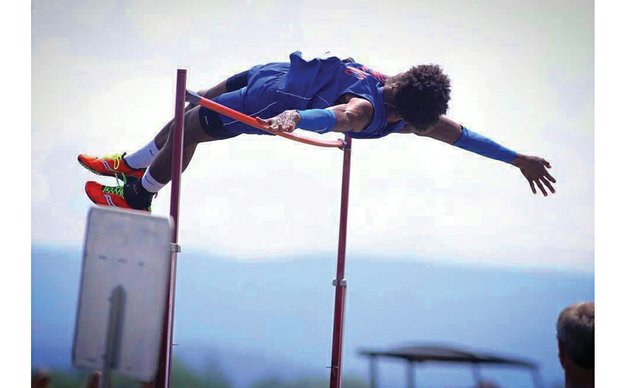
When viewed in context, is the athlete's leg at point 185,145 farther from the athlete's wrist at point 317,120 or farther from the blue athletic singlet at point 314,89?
the athlete's wrist at point 317,120

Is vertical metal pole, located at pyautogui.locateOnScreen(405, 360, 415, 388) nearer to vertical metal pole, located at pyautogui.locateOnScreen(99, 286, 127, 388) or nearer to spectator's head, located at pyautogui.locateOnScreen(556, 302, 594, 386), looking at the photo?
vertical metal pole, located at pyautogui.locateOnScreen(99, 286, 127, 388)

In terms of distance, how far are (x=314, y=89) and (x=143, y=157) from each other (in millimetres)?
751

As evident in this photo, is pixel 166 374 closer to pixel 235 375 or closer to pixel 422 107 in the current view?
pixel 422 107

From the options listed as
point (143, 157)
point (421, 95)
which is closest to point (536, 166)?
point (421, 95)

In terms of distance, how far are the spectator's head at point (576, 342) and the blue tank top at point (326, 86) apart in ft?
5.34

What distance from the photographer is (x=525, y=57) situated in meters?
5.22

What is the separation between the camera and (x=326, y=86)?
11.8 ft

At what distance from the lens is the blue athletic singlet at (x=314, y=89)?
3.54 metres

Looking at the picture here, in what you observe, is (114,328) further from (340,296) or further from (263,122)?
(340,296)

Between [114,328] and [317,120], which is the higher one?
[317,120]

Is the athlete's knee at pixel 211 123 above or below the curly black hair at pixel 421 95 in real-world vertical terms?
below

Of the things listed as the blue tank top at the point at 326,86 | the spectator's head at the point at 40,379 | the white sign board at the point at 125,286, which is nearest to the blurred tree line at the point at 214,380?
the spectator's head at the point at 40,379
